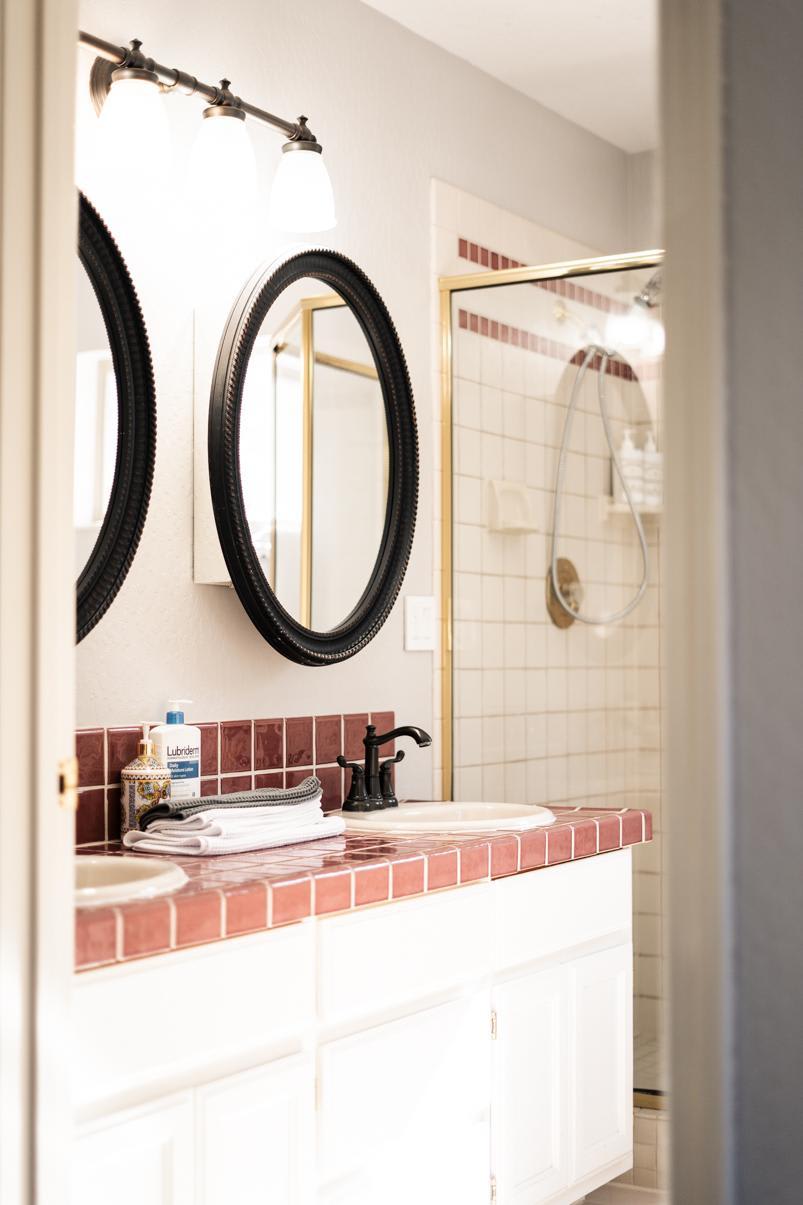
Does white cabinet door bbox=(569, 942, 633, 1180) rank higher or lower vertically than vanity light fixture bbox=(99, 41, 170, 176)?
lower

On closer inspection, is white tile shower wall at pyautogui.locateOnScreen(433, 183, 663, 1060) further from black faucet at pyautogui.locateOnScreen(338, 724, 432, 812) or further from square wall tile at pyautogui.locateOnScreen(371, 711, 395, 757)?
black faucet at pyautogui.locateOnScreen(338, 724, 432, 812)

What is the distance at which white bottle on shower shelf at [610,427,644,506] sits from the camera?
3.12 metres

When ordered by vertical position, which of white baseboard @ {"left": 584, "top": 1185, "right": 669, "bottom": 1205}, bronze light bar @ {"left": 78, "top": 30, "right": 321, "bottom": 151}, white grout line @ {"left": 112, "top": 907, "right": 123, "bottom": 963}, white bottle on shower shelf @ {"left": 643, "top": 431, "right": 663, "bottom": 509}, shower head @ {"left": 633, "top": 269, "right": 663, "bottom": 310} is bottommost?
white baseboard @ {"left": 584, "top": 1185, "right": 669, "bottom": 1205}

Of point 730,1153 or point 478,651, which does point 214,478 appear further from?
point 730,1153

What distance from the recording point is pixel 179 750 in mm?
2297

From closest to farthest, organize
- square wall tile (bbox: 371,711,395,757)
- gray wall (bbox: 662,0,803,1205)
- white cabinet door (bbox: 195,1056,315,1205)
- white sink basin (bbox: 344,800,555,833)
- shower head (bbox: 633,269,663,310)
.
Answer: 1. gray wall (bbox: 662,0,803,1205)
2. white cabinet door (bbox: 195,1056,315,1205)
3. white sink basin (bbox: 344,800,555,833)
4. square wall tile (bbox: 371,711,395,757)
5. shower head (bbox: 633,269,663,310)

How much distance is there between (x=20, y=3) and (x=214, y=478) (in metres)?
1.13

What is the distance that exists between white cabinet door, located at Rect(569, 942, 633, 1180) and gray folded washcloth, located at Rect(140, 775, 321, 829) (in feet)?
1.99

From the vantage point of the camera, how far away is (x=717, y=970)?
1062 millimetres

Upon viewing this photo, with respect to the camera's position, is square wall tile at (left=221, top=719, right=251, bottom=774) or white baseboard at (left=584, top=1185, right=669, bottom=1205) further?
white baseboard at (left=584, top=1185, right=669, bottom=1205)

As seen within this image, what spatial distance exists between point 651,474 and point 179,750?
4.60 feet

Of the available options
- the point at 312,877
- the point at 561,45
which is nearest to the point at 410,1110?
the point at 312,877

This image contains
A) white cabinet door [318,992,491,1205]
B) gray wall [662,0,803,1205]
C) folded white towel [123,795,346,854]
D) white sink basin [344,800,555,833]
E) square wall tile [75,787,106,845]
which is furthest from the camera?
white sink basin [344,800,555,833]

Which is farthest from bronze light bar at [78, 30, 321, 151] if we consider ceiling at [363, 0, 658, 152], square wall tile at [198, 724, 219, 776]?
square wall tile at [198, 724, 219, 776]
